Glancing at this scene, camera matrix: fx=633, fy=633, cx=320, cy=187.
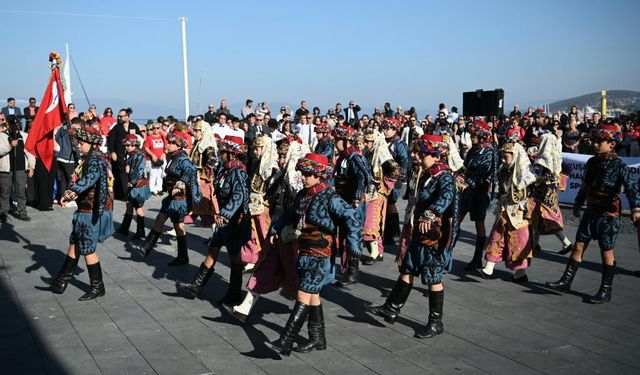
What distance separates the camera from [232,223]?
7145 millimetres

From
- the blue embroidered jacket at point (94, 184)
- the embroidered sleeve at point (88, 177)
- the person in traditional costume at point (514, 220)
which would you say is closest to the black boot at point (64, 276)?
the blue embroidered jacket at point (94, 184)

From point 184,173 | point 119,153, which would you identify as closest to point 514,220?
point 184,173

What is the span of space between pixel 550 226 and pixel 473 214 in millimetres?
1217

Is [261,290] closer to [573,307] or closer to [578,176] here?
[573,307]

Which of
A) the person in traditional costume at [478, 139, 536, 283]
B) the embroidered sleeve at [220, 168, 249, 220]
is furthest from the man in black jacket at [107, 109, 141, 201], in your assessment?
the person in traditional costume at [478, 139, 536, 283]

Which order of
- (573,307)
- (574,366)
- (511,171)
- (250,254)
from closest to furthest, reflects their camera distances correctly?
(574,366) → (573,307) → (250,254) → (511,171)

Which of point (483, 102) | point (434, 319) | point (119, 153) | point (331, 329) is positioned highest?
point (483, 102)

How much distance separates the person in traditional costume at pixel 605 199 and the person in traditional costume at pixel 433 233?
6.68ft

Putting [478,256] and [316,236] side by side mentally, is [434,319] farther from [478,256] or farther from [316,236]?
[478,256]

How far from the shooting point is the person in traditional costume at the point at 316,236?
551 centimetres

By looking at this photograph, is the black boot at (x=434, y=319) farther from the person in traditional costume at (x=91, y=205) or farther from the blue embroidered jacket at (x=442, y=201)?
the person in traditional costume at (x=91, y=205)

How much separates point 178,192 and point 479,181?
13.6 ft

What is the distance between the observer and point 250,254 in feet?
24.9

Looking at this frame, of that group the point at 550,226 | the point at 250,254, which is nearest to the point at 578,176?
the point at 550,226
